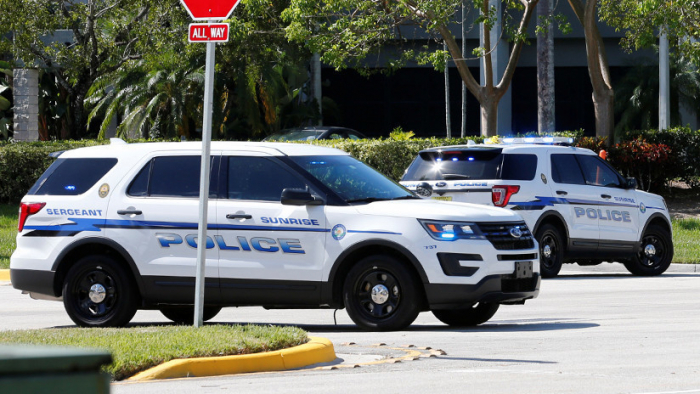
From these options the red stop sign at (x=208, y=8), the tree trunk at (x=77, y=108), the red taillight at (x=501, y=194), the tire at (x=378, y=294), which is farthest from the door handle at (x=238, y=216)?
the tree trunk at (x=77, y=108)

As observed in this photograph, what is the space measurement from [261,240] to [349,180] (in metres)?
1.04

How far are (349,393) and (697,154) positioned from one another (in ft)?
71.5

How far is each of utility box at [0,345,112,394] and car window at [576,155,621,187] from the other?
14.9 meters

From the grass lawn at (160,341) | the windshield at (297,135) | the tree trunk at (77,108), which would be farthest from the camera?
the tree trunk at (77,108)

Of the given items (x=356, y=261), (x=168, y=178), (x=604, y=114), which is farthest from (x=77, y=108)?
(x=356, y=261)

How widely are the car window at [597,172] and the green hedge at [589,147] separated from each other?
784cm

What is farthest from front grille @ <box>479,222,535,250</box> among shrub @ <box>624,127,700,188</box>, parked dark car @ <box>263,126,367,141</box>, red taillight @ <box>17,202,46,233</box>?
parked dark car @ <box>263,126,367,141</box>

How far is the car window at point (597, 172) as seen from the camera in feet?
54.6

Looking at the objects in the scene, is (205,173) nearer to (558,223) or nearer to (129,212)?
(129,212)

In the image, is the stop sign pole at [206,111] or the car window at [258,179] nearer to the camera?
the stop sign pole at [206,111]

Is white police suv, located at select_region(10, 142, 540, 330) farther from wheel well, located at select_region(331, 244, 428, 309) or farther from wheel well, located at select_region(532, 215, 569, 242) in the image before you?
wheel well, located at select_region(532, 215, 569, 242)

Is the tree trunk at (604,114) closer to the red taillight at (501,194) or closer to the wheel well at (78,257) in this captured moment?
the red taillight at (501,194)

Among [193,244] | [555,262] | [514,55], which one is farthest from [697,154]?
[193,244]

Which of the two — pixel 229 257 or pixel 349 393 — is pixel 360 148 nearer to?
pixel 229 257
